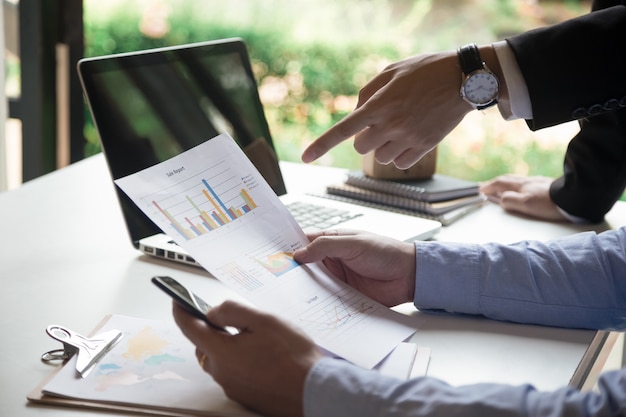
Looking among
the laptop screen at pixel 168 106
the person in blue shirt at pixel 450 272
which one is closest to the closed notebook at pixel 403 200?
the laptop screen at pixel 168 106

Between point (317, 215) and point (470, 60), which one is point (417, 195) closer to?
point (317, 215)

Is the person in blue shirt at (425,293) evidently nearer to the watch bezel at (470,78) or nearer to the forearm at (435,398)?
the forearm at (435,398)

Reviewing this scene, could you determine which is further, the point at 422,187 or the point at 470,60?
the point at 422,187

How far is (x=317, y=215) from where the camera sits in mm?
1597

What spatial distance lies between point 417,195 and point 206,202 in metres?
0.61

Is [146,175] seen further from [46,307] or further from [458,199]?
[458,199]

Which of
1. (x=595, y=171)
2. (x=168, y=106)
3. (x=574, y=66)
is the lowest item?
(x=595, y=171)

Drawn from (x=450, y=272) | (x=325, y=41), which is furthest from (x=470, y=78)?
(x=325, y=41)

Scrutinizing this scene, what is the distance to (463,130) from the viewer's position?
498 cm

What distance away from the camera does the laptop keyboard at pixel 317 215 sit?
5.08ft

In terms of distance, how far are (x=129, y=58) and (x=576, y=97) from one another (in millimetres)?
751

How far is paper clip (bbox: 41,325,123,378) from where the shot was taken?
98 centimetres

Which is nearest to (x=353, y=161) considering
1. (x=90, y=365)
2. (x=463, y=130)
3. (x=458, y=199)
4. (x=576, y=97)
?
(x=463, y=130)

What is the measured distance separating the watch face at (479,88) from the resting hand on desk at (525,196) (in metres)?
0.46
